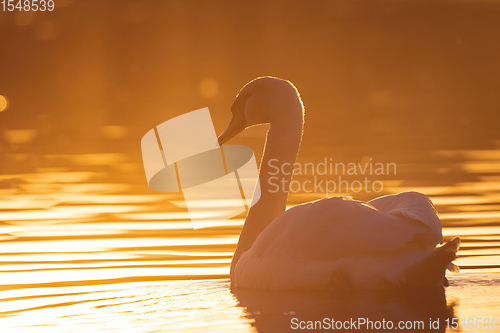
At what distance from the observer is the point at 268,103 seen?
1216 cm

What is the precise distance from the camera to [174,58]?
263 feet

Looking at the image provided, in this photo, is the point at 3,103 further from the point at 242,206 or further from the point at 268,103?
the point at 268,103

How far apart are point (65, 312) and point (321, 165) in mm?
12211

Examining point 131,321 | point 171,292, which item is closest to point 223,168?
Answer: point 171,292

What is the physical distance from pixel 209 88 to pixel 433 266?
153 feet

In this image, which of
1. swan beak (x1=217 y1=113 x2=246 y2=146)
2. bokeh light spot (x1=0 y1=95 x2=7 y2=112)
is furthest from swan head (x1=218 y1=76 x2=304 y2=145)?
bokeh light spot (x1=0 y1=95 x2=7 y2=112)

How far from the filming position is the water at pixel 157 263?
31.1 ft

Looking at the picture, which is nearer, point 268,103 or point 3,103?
point 268,103

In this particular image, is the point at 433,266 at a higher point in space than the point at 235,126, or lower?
lower

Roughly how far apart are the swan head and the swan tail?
2.81 metres

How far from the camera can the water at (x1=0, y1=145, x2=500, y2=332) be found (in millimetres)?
9484

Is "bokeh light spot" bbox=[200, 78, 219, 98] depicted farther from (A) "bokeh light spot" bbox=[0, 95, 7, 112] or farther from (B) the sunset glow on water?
(A) "bokeh light spot" bbox=[0, 95, 7, 112]

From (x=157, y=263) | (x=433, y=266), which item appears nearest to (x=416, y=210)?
(x=433, y=266)

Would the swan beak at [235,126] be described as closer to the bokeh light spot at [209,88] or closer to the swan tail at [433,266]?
the swan tail at [433,266]
